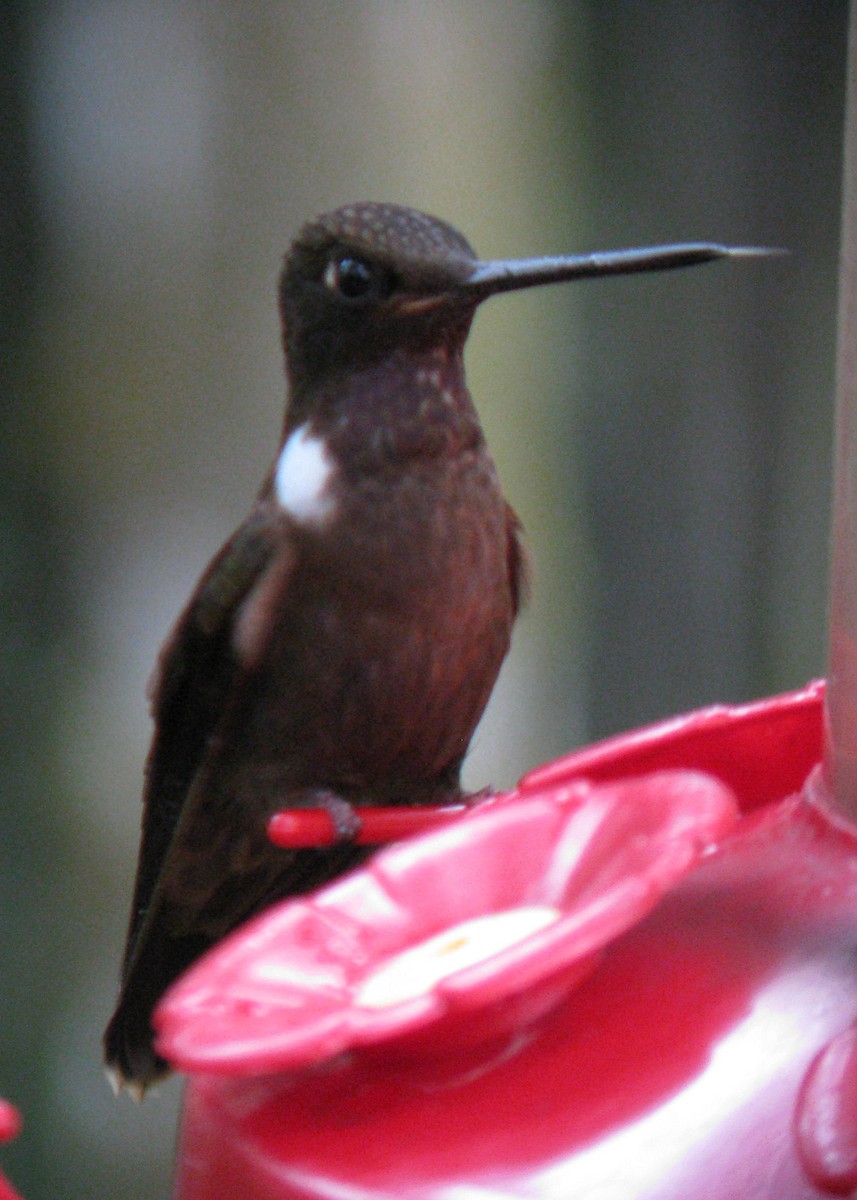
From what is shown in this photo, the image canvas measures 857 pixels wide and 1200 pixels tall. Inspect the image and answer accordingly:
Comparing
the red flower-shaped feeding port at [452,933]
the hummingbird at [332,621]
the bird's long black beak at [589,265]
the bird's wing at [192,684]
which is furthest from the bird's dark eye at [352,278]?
the red flower-shaped feeding port at [452,933]

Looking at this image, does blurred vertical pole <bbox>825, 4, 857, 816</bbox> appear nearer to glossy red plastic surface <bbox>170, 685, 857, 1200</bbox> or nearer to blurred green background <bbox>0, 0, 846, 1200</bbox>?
glossy red plastic surface <bbox>170, 685, 857, 1200</bbox>

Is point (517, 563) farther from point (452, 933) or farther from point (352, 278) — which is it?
point (452, 933)

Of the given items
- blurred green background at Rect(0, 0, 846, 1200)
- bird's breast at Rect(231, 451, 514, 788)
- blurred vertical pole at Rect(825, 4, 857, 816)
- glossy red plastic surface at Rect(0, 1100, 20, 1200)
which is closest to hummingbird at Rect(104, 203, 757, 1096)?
bird's breast at Rect(231, 451, 514, 788)

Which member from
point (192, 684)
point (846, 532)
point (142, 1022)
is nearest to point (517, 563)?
point (192, 684)

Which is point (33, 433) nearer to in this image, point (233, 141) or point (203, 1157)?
point (233, 141)

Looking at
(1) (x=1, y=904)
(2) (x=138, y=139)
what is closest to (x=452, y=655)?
(2) (x=138, y=139)

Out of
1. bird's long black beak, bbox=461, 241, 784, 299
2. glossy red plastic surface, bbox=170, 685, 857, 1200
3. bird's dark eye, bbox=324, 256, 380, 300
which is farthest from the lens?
bird's dark eye, bbox=324, 256, 380, 300
